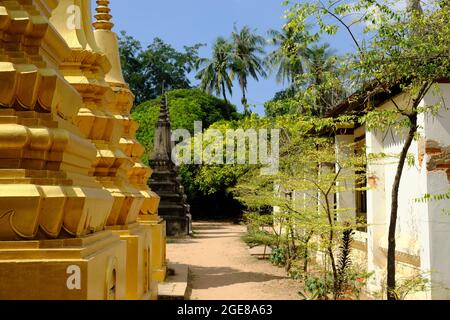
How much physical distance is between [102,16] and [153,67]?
3815cm

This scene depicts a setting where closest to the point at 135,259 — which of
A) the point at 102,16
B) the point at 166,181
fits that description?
the point at 102,16

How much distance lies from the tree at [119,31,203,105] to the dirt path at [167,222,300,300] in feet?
87.2

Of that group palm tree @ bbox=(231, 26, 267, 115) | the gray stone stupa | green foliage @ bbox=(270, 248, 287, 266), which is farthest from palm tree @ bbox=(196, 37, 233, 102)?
A: green foliage @ bbox=(270, 248, 287, 266)

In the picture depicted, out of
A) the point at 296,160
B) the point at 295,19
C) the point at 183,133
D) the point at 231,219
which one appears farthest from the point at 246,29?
the point at 295,19

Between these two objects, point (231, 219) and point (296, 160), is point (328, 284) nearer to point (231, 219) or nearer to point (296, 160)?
point (296, 160)

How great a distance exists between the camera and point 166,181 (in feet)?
68.6

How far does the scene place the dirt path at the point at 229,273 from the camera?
1029 centimetres

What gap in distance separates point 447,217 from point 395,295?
1.71 meters

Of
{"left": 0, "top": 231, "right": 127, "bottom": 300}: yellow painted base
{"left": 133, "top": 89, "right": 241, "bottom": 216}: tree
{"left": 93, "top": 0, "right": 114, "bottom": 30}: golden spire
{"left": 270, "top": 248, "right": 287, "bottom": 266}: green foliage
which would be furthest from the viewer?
{"left": 133, "top": 89, "right": 241, "bottom": 216}: tree

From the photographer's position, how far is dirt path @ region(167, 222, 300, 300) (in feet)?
33.8

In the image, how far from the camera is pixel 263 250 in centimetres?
1728

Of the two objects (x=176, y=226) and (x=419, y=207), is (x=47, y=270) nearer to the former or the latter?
(x=419, y=207)

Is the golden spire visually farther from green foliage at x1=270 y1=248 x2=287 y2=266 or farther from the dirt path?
green foliage at x1=270 y1=248 x2=287 y2=266

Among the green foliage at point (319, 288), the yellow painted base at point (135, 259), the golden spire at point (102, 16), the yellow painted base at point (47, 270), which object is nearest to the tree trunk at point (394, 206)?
the green foliage at point (319, 288)
